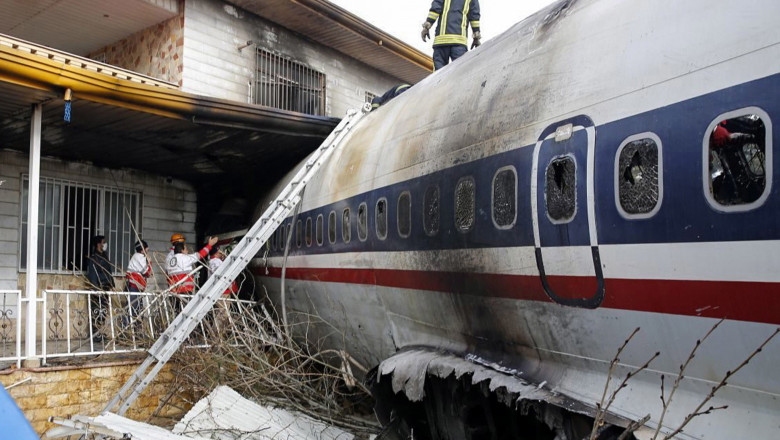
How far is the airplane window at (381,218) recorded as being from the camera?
7059 millimetres

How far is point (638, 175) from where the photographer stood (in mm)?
3992

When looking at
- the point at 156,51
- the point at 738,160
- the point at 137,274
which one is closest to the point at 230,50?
the point at 156,51

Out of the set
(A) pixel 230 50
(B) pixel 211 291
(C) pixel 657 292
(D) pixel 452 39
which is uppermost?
(A) pixel 230 50

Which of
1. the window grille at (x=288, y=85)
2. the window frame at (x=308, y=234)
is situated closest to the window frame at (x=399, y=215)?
the window frame at (x=308, y=234)

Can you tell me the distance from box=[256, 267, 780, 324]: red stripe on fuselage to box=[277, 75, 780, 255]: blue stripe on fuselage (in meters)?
0.24

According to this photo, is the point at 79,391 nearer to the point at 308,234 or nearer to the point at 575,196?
the point at 308,234

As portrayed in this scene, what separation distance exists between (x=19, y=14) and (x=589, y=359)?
40.7 feet

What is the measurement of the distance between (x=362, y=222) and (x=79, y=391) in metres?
3.91

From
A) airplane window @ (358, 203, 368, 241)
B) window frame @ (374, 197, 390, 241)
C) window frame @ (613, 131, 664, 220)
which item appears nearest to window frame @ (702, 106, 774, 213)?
window frame @ (613, 131, 664, 220)

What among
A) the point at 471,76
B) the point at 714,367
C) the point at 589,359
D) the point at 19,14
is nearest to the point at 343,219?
the point at 471,76

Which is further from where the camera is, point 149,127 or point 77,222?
point 77,222

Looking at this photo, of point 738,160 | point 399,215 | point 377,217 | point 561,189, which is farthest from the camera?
point 377,217

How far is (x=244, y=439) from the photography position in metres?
6.69

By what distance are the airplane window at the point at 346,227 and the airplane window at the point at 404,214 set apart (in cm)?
140
